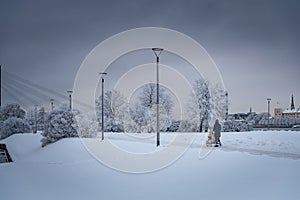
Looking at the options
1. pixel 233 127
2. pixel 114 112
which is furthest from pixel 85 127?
pixel 233 127

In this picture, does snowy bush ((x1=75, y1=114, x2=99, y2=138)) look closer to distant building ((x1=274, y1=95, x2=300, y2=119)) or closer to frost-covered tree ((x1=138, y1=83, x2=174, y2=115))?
frost-covered tree ((x1=138, y1=83, x2=174, y2=115))

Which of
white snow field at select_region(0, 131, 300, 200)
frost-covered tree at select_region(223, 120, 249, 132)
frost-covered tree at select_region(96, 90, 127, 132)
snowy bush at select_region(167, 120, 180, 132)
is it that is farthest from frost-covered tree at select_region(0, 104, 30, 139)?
white snow field at select_region(0, 131, 300, 200)

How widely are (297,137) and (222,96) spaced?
26.0 m

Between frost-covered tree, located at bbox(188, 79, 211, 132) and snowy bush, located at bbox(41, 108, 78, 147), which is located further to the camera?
frost-covered tree, located at bbox(188, 79, 211, 132)

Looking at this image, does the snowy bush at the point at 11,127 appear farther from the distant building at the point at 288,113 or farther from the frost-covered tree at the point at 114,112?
the distant building at the point at 288,113

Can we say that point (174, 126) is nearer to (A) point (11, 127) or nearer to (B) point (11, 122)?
(A) point (11, 127)

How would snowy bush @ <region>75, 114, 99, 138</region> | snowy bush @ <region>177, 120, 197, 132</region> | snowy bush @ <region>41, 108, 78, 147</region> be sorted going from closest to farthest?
snowy bush @ <region>41, 108, 78, 147</region> < snowy bush @ <region>75, 114, 99, 138</region> < snowy bush @ <region>177, 120, 197, 132</region>

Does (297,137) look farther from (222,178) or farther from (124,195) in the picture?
(124,195)

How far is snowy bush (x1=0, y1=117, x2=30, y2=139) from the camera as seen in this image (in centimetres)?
6156

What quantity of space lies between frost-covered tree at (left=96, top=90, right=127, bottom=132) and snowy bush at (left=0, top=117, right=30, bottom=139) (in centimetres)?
1448

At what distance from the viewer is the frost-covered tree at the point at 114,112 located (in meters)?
63.3

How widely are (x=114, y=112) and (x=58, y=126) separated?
88.6ft

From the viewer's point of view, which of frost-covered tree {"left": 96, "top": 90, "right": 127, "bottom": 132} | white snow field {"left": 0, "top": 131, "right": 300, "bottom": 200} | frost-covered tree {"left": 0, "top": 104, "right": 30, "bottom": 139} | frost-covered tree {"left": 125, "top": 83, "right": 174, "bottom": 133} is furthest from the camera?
frost-covered tree {"left": 96, "top": 90, "right": 127, "bottom": 132}

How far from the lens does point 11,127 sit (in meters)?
62.9
